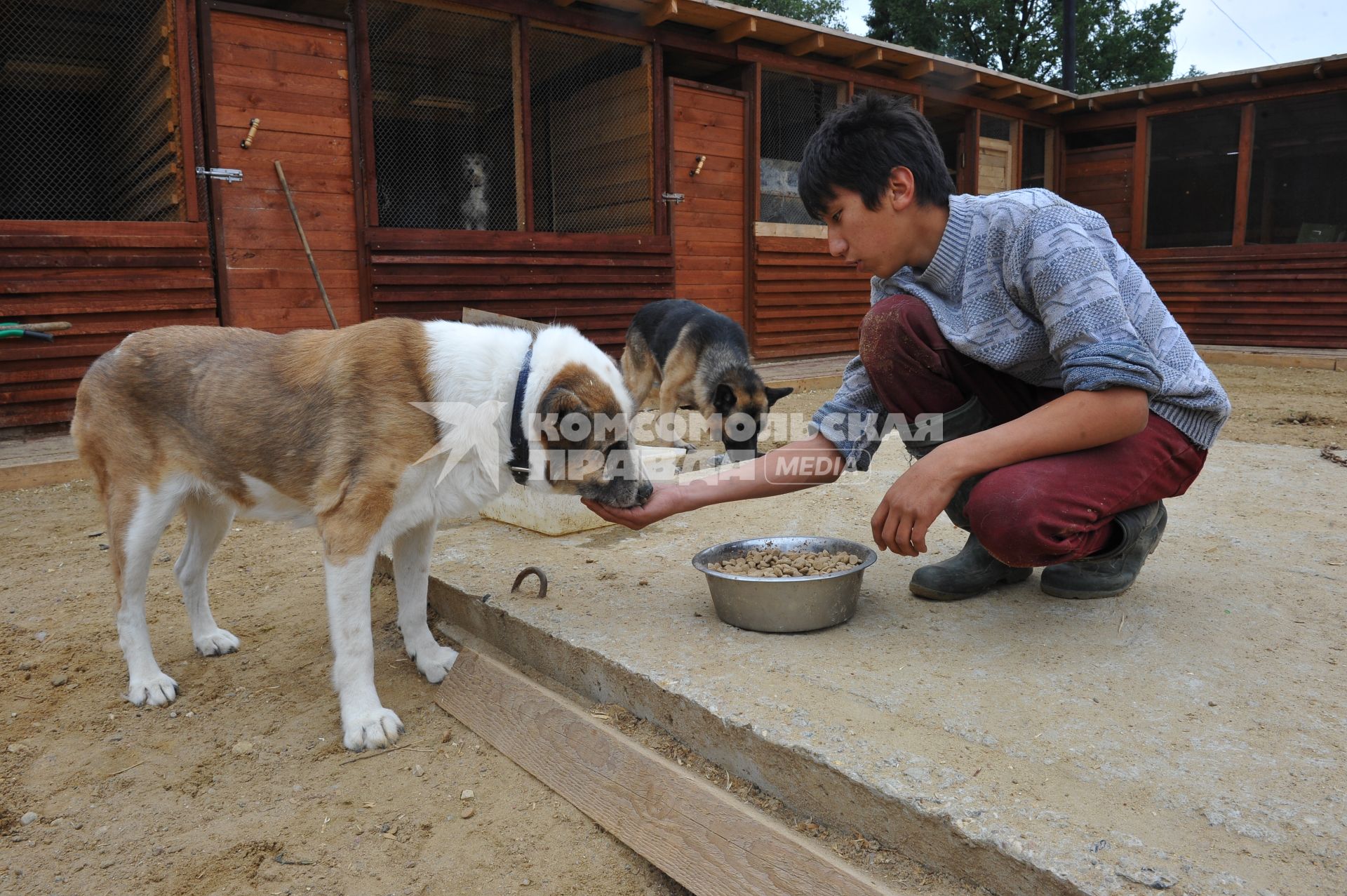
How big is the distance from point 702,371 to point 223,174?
14.0 ft

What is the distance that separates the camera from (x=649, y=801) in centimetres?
194

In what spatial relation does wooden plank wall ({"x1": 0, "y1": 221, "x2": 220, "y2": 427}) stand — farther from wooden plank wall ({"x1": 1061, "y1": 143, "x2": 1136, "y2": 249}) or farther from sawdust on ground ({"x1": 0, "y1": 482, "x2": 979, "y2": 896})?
wooden plank wall ({"x1": 1061, "y1": 143, "x2": 1136, "y2": 249})

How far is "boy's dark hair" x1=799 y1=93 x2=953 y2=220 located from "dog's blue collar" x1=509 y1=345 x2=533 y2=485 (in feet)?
3.30

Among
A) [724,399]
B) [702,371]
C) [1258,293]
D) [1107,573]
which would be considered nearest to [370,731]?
[1107,573]

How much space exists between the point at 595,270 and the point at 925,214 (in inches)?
282

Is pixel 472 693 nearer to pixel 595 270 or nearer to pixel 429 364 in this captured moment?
pixel 429 364

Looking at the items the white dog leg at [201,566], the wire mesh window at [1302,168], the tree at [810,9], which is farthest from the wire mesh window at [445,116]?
the tree at [810,9]

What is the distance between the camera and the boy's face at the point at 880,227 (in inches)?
93.9

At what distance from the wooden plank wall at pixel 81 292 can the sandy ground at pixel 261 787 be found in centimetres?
360

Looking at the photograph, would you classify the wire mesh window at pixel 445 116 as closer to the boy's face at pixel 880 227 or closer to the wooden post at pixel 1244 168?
the boy's face at pixel 880 227

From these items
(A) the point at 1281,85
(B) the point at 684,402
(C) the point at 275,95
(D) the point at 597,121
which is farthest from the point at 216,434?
(A) the point at 1281,85

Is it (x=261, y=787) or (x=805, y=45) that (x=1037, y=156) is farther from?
(x=261, y=787)

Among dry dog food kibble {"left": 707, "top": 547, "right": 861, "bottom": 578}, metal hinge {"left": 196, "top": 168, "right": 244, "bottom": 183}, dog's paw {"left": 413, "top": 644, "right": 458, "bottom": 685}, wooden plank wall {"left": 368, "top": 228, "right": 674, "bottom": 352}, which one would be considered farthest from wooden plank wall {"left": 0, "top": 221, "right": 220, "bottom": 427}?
dry dog food kibble {"left": 707, "top": 547, "right": 861, "bottom": 578}

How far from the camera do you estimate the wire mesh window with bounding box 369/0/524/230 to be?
29.2 feet
